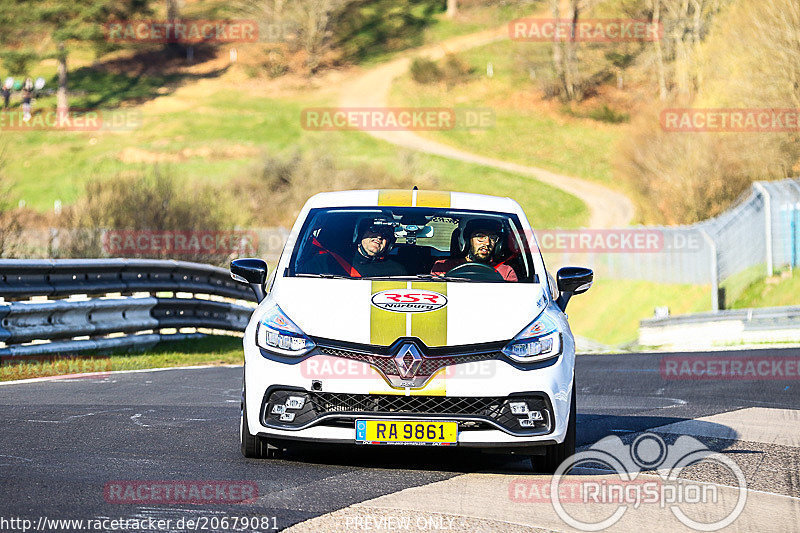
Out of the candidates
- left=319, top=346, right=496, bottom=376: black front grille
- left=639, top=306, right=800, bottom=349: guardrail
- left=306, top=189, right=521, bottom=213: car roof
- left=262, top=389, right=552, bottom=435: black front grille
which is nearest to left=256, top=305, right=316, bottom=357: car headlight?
left=319, top=346, right=496, bottom=376: black front grille

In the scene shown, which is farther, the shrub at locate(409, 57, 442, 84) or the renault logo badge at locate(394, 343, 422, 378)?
the shrub at locate(409, 57, 442, 84)

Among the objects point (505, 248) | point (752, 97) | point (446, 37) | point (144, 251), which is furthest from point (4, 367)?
point (446, 37)

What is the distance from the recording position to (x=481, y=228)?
336 inches

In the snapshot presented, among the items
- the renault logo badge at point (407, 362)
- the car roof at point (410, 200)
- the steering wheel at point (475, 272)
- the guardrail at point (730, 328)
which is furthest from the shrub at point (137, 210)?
the renault logo badge at point (407, 362)

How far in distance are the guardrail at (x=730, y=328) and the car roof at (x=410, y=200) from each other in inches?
617

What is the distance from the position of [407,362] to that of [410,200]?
2.03 metres

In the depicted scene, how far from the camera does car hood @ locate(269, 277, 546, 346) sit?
712cm

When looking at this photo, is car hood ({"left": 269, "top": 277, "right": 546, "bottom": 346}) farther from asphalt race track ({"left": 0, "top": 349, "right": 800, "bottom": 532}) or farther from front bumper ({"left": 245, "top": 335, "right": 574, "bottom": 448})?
asphalt race track ({"left": 0, "top": 349, "right": 800, "bottom": 532})

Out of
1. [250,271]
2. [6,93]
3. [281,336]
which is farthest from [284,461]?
[6,93]

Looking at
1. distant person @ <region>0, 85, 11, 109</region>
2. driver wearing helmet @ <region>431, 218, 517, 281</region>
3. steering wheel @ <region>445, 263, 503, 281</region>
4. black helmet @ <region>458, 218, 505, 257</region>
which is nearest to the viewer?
steering wheel @ <region>445, 263, 503, 281</region>

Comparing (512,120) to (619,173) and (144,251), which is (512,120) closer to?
(619,173)

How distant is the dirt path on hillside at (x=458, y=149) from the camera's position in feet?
199

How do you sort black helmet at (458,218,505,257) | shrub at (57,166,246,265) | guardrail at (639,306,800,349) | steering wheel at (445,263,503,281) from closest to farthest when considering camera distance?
steering wheel at (445,263,503,281) < black helmet at (458,218,505,257) < guardrail at (639,306,800,349) < shrub at (57,166,246,265)

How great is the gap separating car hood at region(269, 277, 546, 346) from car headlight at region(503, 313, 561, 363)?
0.16ft
